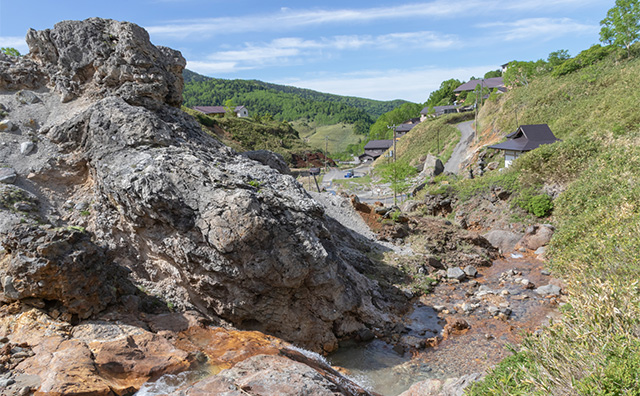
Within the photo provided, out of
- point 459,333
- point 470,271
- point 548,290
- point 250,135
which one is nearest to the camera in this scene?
point 459,333

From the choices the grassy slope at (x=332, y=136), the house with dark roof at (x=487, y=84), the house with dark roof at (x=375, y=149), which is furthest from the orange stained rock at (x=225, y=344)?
the grassy slope at (x=332, y=136)

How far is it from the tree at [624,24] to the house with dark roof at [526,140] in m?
27.0

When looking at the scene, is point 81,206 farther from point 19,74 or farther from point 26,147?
point 19,74

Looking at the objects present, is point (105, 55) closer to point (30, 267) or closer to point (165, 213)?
point (165, 213)

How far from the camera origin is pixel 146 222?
14523mm

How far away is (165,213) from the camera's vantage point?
1395 cm

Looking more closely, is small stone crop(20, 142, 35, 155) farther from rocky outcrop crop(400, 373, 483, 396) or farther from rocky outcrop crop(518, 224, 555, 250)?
rocky outcrop crop(518, 224, 555, 250)

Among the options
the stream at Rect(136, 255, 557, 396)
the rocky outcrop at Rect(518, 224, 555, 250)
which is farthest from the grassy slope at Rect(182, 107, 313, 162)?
the stream at Rect(136, 255, 557, 396)

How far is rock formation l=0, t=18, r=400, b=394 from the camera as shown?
38.4 feet

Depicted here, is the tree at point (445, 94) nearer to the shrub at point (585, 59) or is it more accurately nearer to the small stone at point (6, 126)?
the shrub at point (585, 59)

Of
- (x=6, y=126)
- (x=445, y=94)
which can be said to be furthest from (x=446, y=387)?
(x=445, y=94)

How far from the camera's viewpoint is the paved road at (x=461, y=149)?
199 ft

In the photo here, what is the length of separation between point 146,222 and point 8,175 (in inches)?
230

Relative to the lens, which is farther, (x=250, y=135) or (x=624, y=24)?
(x=250, y=135)
